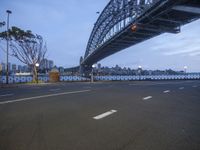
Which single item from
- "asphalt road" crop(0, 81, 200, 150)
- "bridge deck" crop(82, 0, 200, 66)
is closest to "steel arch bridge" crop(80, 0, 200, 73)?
"bridge deck" crop(82, 0, 200, 66)

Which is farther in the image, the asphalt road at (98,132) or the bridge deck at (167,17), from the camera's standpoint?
the bridge deck at (167,17)

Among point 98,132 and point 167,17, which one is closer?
point 98,132

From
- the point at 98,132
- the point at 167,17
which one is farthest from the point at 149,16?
the point at 98,132

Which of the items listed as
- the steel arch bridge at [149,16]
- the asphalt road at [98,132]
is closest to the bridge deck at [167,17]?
the steel arch bridge at [149,16]

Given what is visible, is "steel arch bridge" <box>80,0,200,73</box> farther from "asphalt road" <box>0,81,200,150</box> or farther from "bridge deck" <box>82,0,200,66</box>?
"asphalt road" <box>0,81,200,150</box>

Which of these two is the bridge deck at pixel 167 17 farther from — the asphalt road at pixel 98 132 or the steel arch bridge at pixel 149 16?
the asphalt road at pixel 98 132

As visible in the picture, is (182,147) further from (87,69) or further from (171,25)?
(87,69)

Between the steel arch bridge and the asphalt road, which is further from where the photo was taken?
the steel arch bridge

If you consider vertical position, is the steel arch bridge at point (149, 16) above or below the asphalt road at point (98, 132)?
above

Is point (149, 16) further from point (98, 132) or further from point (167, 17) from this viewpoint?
point (98, 132)

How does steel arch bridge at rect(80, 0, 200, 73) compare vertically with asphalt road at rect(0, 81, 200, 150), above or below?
above

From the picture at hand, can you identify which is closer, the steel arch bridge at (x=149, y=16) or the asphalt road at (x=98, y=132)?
the asphalt road at (x=98, y=132)

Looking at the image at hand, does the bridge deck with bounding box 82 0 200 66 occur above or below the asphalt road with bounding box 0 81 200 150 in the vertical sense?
above

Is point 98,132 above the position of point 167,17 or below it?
below
